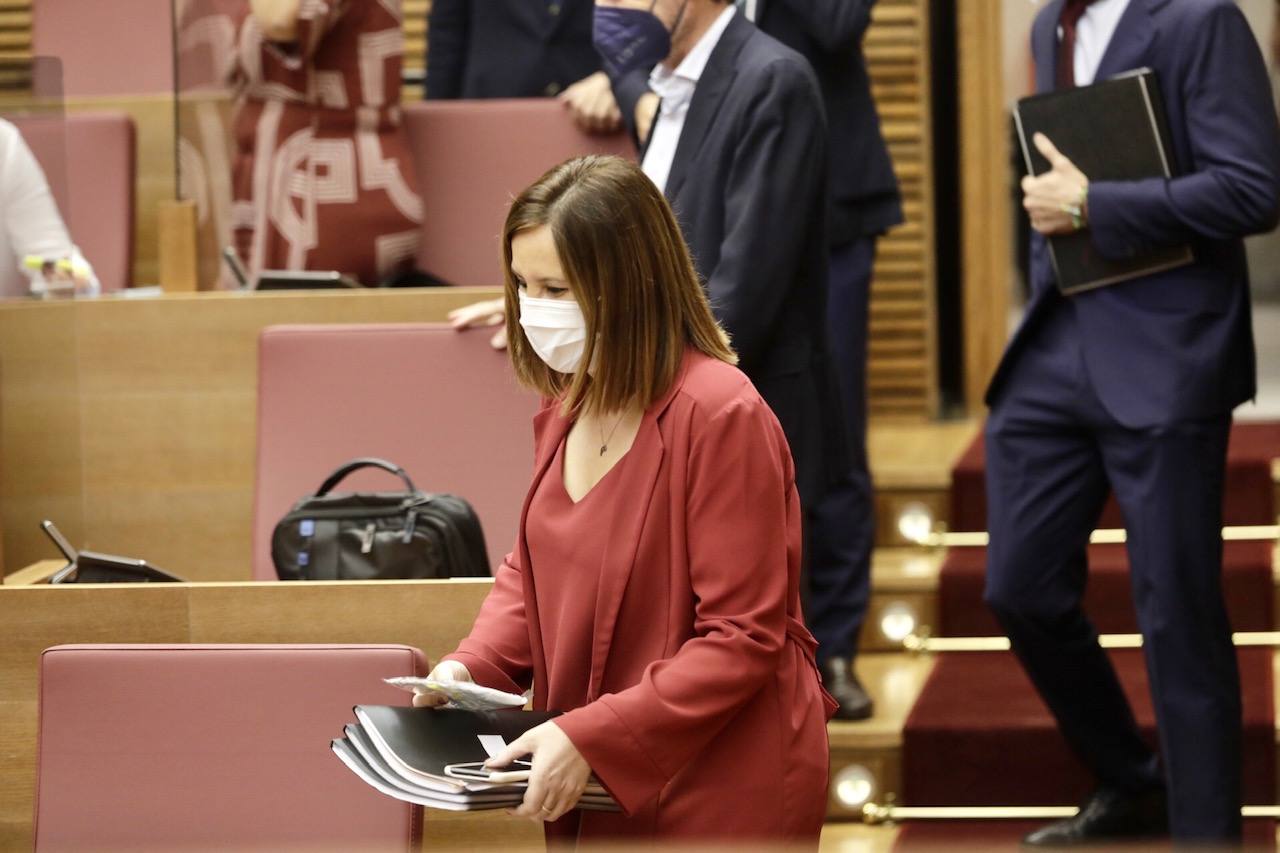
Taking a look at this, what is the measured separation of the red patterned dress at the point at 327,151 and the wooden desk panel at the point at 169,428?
1.43ft

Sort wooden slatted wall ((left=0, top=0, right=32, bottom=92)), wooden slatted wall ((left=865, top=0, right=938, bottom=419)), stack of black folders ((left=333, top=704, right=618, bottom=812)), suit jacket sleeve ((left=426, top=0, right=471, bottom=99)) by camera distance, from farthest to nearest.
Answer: wooden slatted wall ((left=0, top=0, right=32, bottom=92)) → wooden slatted wall ((left=865, top=0, right=938, bottom=419)) → suit jacket sleeve ((left=426, top=0, right=471, bottom=99)) → stack of black folders ((left=333, top=704, right=618, bottom=812))

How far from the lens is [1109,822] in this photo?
3.43m

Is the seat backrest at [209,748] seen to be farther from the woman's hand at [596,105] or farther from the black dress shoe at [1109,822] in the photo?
the woman's hand at [596,105]

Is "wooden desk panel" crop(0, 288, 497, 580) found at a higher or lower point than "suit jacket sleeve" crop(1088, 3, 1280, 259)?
lower

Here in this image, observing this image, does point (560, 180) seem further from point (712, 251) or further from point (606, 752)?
point (712, 251)

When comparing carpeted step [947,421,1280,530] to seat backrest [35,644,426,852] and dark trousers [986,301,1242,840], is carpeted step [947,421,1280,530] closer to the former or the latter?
dark trousers [986,301,1242,840]

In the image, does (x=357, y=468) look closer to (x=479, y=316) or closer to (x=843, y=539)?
(x=479, y=316)

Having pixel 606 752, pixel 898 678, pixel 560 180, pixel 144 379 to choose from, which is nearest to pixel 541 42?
pixel 144 379

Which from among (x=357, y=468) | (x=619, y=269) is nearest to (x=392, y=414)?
(x=357, y=468)

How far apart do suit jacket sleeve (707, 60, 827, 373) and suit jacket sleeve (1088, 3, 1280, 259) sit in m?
0.56

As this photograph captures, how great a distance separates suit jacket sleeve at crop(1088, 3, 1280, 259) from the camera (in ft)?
9.88

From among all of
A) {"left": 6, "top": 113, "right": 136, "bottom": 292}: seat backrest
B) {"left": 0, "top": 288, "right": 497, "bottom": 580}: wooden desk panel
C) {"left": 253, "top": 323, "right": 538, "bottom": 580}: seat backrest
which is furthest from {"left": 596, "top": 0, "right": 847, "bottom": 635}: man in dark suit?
{"left": 6, "top": 113, "right": 136, "bottom": 292}: seat backrest

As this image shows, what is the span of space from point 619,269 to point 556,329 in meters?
0.09

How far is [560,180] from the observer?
1958 millimetres
